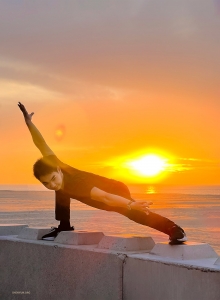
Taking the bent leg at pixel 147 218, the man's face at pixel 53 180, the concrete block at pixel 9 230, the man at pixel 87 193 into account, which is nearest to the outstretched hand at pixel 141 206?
the man at pixel 87 193

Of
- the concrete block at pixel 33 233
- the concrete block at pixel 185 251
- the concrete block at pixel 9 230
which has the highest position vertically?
the concrete block at pixel 9 230

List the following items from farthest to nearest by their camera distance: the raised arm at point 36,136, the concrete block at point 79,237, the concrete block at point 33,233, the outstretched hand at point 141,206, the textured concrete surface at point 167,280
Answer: the raised arm at point 36,136
the concrete block at point 33,233
the concrete block at point 79,237
the outstretched hand at point 141,206
the textured concrete surface at point 167,280

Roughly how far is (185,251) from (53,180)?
1.89 metres

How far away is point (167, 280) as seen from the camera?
4.62 m

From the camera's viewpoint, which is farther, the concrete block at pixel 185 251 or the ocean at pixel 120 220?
the ocean at pixel 120 220

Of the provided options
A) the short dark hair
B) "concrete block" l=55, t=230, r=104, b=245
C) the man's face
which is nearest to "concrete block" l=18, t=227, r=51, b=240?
"concrete block" l=55, t=230, r=104, b=245

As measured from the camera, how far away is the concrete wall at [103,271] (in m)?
4.49

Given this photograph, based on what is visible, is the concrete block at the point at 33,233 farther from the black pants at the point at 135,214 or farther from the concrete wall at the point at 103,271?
the black pants at the point at 135,214

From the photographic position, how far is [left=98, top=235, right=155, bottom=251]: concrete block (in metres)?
5.24

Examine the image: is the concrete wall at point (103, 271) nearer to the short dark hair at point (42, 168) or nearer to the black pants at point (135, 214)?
the black pants at point (135, 214)

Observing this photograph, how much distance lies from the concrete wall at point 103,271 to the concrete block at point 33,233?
2 centimetres

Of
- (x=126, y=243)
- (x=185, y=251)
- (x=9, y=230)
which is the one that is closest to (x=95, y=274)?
(x=126, y=243)

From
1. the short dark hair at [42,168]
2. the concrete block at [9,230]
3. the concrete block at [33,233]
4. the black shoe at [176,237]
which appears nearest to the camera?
the black shoe at [176,237]

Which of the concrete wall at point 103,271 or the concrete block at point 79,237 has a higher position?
the concrete block at point 79,237
